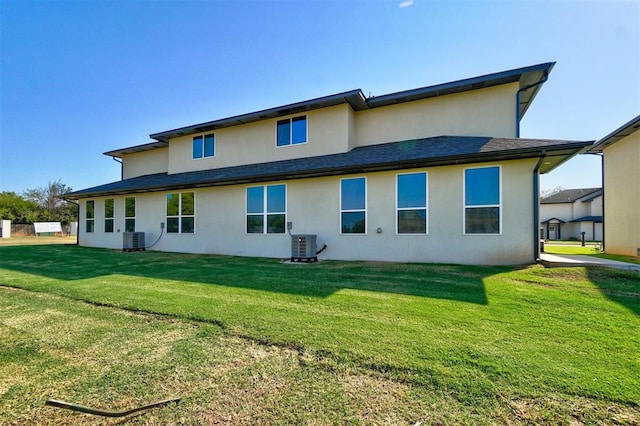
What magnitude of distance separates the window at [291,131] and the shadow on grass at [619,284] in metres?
9.20

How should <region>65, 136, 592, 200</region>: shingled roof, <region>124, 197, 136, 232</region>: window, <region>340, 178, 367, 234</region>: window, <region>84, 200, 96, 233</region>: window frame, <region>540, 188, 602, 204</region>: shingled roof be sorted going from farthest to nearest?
<region>540, 188, 602, 204</region>: shingled roof < <region>84, 200, 96, 233</region>: window frame < <region>124, 197, 136, 232</region>: window < <region>340, 178, 367, 234</region>: window < <region>65, 136, 592, 200</region>: shingled roof

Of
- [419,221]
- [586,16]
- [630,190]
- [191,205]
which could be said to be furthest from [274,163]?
[630,190]

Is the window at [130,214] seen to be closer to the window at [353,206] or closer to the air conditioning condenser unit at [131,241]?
the air conditioning condenser unit at [131,241]

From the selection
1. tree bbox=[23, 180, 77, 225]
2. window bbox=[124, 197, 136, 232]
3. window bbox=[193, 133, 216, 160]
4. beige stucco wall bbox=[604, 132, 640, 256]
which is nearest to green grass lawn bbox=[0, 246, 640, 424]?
beige stucco wall bbox=[604, 132, 640, 256]

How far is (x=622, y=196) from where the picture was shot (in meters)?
10.5

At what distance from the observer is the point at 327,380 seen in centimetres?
240

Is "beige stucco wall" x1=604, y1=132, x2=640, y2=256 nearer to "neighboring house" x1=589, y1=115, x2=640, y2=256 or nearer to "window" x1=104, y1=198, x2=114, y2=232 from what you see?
"neighboring house" x1=589, y1=115, x2=640, y2=256

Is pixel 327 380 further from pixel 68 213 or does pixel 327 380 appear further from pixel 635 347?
pixel 68 213

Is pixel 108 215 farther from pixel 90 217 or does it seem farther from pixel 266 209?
pixel 266 209

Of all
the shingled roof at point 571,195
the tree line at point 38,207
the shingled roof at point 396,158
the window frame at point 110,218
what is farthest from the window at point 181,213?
the shingled roof at point 571,195

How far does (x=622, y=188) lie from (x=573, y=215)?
26547 mm

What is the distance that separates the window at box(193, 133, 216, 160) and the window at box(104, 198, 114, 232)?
5.40 metres

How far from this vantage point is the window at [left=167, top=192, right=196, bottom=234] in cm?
1227

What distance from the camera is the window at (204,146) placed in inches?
519
